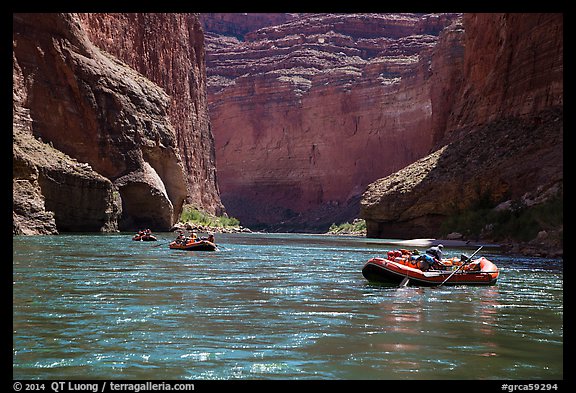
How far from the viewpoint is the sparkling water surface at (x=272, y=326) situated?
8.09 metres

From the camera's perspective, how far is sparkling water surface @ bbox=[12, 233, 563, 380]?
26.5ft

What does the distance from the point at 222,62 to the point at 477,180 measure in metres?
90.1

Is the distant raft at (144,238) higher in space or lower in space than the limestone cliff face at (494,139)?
lower

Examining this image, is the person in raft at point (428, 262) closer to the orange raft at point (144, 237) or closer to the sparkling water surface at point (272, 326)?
the sparkling water surface at point (272, 326)

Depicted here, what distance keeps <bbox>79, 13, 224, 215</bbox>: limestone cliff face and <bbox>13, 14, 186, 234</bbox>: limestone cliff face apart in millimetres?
4755

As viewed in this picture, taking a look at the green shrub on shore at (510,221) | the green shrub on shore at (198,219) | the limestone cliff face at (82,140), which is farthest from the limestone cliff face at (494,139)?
the green shrub on shore at (198,219)

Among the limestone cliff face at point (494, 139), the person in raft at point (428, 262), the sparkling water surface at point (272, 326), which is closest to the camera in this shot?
the sparkling water surface at point (272, 326)

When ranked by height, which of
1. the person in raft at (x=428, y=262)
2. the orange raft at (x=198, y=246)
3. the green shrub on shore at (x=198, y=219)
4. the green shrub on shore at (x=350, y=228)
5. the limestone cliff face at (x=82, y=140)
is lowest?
the green shrub on shore at (x=350, y=228)

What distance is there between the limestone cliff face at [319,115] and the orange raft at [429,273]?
249ft

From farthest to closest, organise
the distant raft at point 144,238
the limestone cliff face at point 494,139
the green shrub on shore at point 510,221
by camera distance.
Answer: the limestone cliff face at point 494,139
the distant raft at point 144,238
the green shrub on shore at point 510,221

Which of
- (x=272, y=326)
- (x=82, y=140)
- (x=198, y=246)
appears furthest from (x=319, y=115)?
(x=272, y=326)

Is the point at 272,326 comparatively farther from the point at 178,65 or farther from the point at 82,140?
the point at 178,65

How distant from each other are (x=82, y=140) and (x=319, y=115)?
65588 millimetres

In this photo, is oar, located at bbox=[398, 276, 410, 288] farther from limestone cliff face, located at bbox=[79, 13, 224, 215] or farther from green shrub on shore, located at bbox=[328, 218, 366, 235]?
green shrub on shore, located at bbox=[328, 218, 366, 235]
